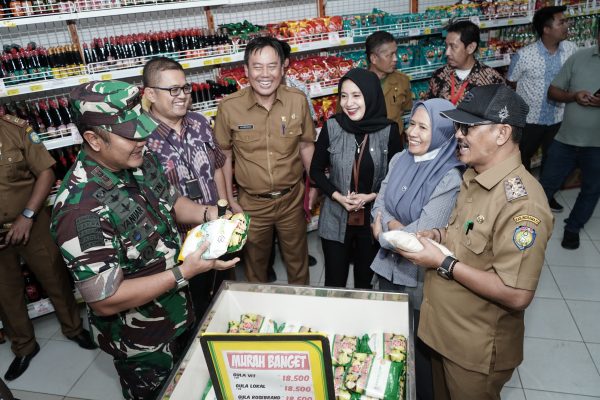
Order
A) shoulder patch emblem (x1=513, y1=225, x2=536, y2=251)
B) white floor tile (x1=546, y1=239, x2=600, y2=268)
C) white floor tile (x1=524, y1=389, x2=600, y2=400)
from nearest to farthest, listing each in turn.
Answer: shoulder patch emblem (x1=513, y1=225, x2=536, y2=251)
white floor tile (x1=524, y1=389, x2=600, y2=400)
white floor tile (x1=546, y1=239, x2=600, y2=268)

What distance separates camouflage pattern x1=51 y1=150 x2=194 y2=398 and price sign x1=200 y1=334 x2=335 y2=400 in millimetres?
577

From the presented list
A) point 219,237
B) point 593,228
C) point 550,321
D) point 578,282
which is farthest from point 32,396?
point 593,228

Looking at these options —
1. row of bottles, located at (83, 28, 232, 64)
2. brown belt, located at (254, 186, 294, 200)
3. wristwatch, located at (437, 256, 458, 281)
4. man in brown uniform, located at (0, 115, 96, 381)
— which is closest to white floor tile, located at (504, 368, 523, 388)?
wristwatch, located at (437, 256, 458, 281)

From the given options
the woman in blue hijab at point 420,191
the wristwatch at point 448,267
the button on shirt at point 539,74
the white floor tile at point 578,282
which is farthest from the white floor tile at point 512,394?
the button on shirt at point 539,74

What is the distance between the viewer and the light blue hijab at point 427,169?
6.69 ft

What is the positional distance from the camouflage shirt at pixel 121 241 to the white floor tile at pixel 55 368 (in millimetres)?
1389

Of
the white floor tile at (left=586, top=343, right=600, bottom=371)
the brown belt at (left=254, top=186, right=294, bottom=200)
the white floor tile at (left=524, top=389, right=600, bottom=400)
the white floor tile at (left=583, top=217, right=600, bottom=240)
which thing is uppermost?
the brown belt at (left=254, top=186, right=294, bottom=200)

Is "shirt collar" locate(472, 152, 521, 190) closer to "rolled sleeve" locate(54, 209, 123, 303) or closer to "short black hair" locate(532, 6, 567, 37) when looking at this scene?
"rolled sleeve" locate(54, 209, 123, 303)

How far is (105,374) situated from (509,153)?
2875mm

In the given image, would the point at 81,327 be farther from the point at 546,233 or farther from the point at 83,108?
the point at 546,233

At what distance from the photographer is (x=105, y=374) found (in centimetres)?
291

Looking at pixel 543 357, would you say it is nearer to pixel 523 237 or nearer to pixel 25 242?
pixel 523 237

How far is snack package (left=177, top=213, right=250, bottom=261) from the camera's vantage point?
1588 millimetres

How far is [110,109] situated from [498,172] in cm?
144
